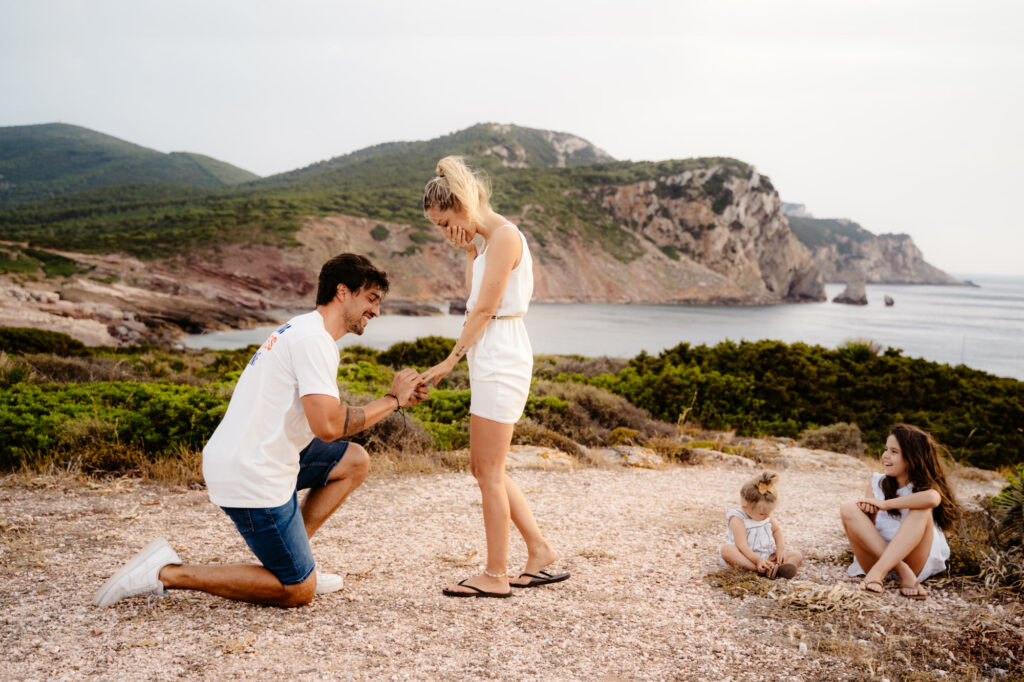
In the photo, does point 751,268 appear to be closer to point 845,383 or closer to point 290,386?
point 845,383

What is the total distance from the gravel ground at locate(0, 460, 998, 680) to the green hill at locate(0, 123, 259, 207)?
135 meters

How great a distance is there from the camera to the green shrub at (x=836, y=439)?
9766 mm

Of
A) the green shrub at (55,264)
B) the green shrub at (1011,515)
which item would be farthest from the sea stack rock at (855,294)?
the green shrub at (1011,515)

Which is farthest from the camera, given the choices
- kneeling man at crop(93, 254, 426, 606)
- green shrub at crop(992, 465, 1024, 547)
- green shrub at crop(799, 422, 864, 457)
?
green shrub at crop(799, 422, 864, 457)

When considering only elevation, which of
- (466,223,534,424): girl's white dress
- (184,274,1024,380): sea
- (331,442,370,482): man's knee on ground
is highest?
(466,223,534,424): girl's white dress

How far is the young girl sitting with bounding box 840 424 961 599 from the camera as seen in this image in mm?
4023

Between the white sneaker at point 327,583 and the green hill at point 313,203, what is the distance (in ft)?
158

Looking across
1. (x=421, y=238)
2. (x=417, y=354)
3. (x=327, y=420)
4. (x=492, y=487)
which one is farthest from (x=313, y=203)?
(x=327, y=420)

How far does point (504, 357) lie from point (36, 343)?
1641 cm

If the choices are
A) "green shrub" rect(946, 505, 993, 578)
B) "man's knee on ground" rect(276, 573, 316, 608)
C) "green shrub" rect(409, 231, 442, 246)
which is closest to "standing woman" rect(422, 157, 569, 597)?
"man's knee on ground" rect(276, 573, 316, 608)

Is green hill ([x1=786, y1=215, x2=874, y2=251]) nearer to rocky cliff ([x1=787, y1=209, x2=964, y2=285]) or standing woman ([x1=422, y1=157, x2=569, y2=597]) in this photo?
rocky cliff ([x1=787, y1=209, x2=964, y2=285])

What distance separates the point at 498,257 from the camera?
3.45 m

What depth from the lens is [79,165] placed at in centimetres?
13725

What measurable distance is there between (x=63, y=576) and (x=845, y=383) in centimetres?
1161
